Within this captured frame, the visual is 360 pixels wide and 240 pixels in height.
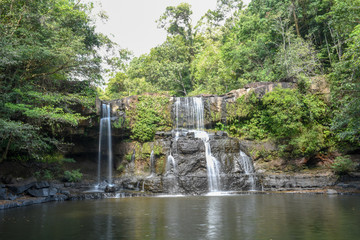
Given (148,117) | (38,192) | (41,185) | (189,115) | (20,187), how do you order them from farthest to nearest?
(189,115), (148,117), (41,185), (38,192), (20,187)

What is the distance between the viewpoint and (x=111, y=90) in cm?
4194

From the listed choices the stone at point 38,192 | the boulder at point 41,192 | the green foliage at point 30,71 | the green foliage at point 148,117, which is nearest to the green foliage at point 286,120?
the green foliage at point 148,117

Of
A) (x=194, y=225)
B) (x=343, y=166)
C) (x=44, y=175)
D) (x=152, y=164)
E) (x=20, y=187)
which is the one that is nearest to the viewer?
(x=194, y=225)

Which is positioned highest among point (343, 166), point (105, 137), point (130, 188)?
point (105, 137)

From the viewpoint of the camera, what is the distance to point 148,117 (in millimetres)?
20609

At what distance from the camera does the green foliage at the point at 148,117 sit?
65.9 ft

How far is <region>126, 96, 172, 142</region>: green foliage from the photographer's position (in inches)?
791

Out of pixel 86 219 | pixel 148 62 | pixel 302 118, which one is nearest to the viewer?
pixel 86 219

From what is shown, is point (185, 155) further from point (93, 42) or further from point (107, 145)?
point (93, 42)

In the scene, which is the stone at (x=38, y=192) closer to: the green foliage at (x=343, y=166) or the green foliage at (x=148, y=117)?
the green foliage at (x=148, y=117)

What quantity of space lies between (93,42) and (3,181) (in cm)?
1480

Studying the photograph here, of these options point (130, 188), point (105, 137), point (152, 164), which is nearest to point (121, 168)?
point (105, 137)

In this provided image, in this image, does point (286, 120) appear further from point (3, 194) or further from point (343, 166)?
point (3, 194)

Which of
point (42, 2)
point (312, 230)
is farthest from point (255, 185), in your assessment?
point (42, 2)
